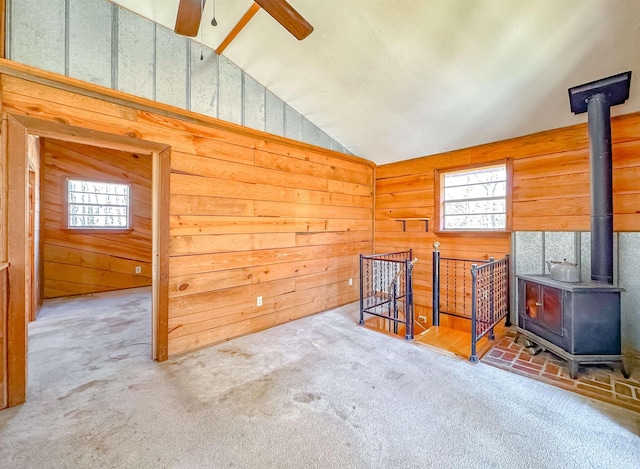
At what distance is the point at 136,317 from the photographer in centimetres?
398

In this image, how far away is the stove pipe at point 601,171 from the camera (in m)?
2.46

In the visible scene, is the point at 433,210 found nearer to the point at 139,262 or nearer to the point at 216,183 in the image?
the point at 216,183

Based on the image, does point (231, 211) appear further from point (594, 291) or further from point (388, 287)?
point (594, 291)

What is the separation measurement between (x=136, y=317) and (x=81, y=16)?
353 cm

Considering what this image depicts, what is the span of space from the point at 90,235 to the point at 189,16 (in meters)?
5.38

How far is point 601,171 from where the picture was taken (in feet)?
8.14

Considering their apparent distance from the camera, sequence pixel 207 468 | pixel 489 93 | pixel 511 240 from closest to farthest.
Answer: pixel 207 468 < pixel 489 93 < pixel 511 240

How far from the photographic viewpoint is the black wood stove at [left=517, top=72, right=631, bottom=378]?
231 cm

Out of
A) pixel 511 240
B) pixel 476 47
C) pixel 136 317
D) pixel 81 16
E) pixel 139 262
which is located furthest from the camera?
pixel 139 262

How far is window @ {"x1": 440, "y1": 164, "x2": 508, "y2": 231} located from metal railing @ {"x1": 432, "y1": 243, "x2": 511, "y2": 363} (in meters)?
0.55

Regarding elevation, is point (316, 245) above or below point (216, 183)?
below

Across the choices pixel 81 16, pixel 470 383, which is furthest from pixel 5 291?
pixel 470 383

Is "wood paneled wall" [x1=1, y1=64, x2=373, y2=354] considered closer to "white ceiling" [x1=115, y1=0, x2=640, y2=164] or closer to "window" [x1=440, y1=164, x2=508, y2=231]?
"white ceiling" [x1=115, y1=0, x2=640, y2=164]

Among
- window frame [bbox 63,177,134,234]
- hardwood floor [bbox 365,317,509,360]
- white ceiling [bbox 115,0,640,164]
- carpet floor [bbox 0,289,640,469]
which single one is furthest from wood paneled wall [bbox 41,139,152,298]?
hardwood floor [bbox 365,317,509,360]
